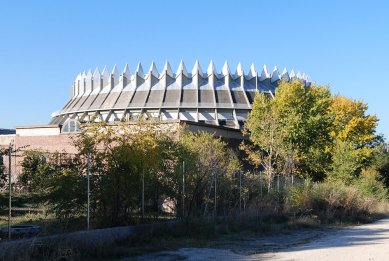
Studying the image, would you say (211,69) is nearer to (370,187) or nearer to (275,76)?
(275,76)

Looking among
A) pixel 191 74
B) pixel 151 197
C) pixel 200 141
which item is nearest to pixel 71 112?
pixel 191 74

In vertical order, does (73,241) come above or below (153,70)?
below

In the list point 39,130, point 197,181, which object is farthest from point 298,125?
point 39,130

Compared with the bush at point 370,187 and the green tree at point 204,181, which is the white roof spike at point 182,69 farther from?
the green tree at point 204,181

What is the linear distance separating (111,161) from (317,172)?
28674mm

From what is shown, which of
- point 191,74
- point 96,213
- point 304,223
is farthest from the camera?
point 191,74

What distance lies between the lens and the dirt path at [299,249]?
13367 millimetres

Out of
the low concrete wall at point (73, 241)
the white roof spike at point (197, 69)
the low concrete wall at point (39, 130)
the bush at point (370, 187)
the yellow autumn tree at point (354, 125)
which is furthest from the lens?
the white roof spike at point (197, 69)

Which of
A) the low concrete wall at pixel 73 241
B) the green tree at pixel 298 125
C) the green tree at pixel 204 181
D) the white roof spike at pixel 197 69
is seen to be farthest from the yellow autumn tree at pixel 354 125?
the white roof spike at pixel 197 69

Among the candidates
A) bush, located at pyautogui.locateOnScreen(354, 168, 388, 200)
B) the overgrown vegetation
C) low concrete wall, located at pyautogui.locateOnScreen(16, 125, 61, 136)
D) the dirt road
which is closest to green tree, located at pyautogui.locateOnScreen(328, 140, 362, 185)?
the overgrown vegetation

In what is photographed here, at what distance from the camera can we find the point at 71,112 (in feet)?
330

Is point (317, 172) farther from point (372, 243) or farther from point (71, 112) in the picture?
point (71, 112)

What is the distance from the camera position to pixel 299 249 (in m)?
15.3

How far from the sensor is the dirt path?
13.4 metres
